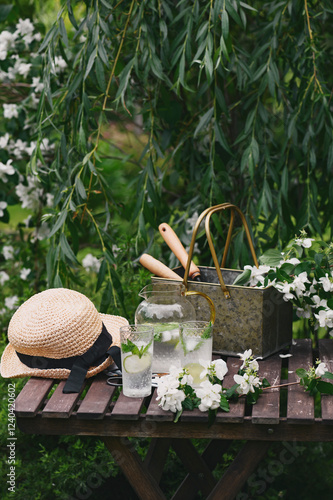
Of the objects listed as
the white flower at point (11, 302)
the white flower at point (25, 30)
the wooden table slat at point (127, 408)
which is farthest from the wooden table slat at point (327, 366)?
the white flower at point (25, 30)

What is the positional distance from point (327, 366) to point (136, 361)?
1.80 feet

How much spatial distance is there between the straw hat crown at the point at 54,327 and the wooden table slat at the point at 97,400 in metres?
0.10

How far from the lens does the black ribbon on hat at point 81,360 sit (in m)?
1.70

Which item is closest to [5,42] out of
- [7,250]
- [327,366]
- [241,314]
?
[7,250]

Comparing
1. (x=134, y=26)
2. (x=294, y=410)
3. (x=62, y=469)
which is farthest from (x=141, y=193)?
(x=294, y=410)

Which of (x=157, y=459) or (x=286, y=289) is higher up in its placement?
(x=286, y=289)

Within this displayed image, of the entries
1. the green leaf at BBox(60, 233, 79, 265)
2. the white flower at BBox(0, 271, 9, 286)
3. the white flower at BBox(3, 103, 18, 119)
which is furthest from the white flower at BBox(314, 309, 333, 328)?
the white flower at BBox(0, 271, 9, 286)

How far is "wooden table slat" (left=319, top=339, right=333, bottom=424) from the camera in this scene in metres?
1.48

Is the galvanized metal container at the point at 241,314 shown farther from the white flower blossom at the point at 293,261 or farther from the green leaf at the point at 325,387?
the green leaf at the point at 325,387

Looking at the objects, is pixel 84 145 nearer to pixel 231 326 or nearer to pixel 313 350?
pixel 231 326

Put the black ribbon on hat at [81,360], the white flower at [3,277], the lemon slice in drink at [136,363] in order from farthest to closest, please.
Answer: the white flower at [3,277], the black ribbon on hat at [81,360], the lemon slice in drink at [136,363]

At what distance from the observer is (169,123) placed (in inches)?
103

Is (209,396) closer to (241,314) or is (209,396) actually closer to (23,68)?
(241,314)

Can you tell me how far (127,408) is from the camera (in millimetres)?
1524
